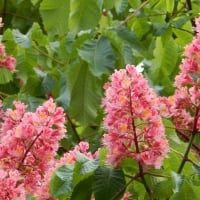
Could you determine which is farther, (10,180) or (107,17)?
(107,17)

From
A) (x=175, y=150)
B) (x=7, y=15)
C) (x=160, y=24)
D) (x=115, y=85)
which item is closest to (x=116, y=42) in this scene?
(x=160, y=24)

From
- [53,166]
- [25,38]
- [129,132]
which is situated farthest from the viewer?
[25,38]

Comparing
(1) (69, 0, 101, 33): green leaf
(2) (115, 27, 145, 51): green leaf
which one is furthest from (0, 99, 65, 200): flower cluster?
(2) (115, 27, 145, 51): green leaf

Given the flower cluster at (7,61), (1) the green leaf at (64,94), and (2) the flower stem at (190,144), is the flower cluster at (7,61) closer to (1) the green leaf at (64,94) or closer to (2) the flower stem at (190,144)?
(1) the green leaf at (64,94)

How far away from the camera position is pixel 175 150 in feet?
6.63

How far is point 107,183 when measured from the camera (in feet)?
5.68

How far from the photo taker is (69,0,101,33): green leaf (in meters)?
2.21

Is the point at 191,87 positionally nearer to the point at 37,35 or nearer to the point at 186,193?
the point at 186,193

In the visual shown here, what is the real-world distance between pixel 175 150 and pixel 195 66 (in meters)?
0.31

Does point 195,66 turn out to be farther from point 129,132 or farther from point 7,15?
point 7,15

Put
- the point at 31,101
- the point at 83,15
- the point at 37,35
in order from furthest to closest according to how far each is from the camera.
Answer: the point at 37,35 → the point at 31,101 → the point at 83,15

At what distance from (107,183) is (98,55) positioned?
79 centimetres

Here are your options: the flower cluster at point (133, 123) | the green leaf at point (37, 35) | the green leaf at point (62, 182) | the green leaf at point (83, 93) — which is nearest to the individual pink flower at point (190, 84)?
the flower cluster at point (133, 123)

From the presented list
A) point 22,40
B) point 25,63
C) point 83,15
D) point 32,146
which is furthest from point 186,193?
point 25,63
